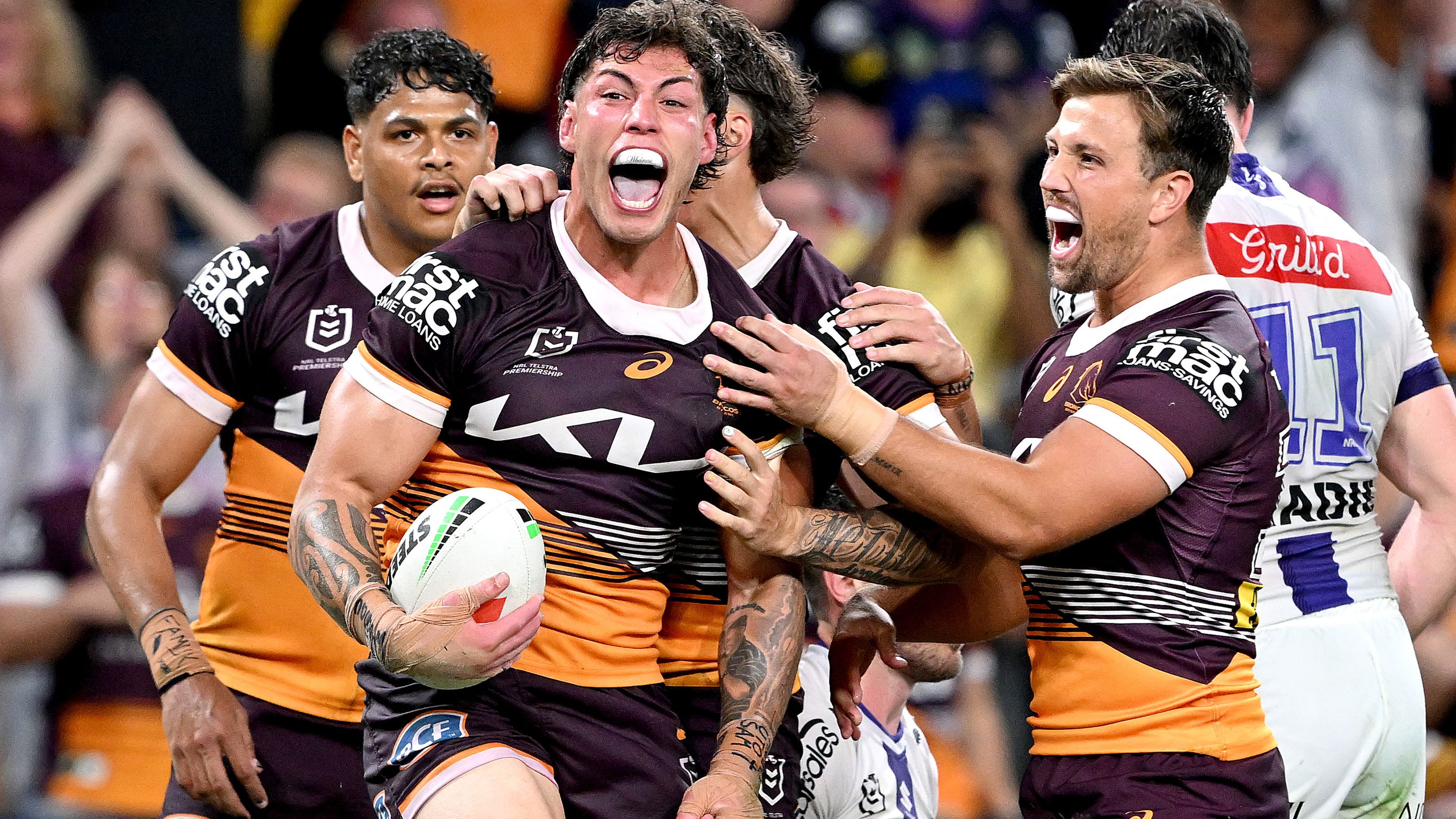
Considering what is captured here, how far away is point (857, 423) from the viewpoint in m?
3.59

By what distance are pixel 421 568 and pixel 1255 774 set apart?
74.6 inches

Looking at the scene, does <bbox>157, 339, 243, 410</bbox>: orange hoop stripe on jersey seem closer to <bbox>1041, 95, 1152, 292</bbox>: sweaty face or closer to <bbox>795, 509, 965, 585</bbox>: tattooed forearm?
<bbox>795, 509, 965, 585</bbox>: tattooed forearm

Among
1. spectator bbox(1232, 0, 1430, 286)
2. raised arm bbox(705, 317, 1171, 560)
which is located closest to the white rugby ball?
raised arm bbox(705, 317, 1171, 560)

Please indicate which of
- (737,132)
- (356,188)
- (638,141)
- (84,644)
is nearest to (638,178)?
(638,141)

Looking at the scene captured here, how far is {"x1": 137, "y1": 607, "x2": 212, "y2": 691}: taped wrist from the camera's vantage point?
428 centimetres

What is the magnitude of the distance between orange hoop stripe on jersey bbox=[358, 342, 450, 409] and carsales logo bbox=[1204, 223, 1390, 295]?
2182mm

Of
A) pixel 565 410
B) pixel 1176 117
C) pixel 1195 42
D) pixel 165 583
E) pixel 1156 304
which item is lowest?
pixel 165 583

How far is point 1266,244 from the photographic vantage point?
4316 mm

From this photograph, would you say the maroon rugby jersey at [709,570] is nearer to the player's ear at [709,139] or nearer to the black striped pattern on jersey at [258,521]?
the player's ear at [709,139]

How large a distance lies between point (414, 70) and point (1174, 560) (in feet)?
8.73

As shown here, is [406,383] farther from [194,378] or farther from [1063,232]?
[1063,232]

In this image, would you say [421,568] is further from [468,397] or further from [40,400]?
[40,400]

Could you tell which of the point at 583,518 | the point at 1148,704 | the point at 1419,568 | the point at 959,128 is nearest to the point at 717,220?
the point at 583,518

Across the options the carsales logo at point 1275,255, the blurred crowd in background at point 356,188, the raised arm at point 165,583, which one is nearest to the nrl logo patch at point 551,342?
the raised arm at point 165,583
